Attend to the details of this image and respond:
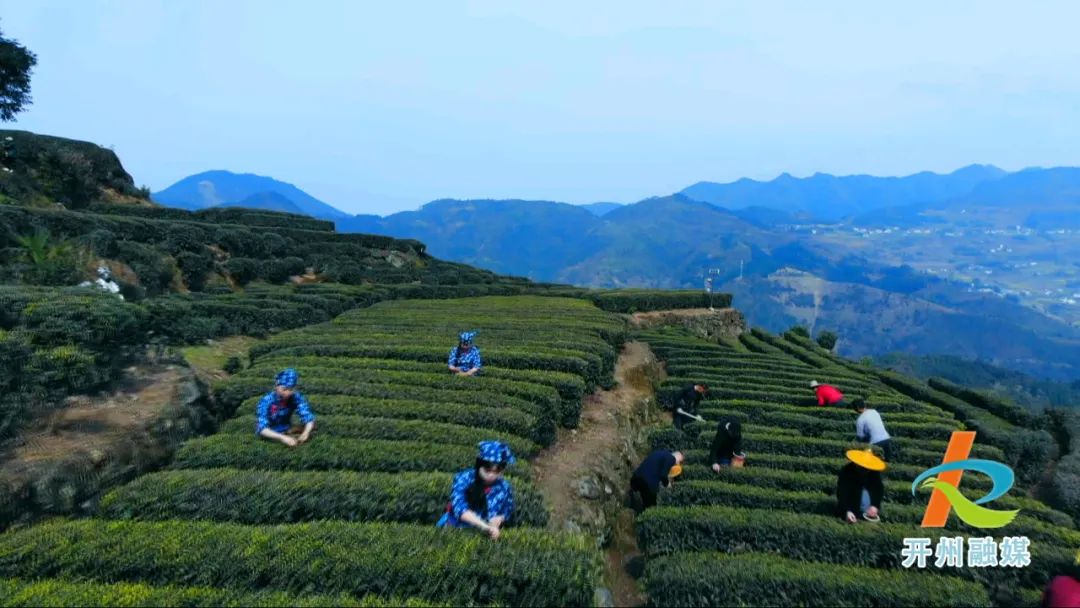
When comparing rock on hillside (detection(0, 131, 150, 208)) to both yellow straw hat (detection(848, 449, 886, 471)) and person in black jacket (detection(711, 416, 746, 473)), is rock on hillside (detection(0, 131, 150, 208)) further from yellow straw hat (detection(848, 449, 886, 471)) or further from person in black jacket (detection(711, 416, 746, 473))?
yellow straw hat (detection(848, 449, 886, 471))

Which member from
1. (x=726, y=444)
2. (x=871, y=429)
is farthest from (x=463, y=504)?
(x=871, y=429)

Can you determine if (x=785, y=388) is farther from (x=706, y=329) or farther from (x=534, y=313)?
(x=706, y=329)

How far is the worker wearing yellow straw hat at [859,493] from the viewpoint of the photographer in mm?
Result: 9406

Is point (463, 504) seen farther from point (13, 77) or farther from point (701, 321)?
point (13, 77)

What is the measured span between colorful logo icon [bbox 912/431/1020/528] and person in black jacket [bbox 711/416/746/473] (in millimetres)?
3567

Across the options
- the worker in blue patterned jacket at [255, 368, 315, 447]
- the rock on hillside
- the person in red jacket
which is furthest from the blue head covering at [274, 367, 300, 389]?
the rock on hillside

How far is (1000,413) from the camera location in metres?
23.2

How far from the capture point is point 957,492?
10.5 meters

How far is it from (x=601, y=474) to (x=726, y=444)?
10.1ft

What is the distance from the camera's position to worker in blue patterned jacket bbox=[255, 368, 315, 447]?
9.10 m

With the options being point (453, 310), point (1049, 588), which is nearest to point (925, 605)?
point (1049, 588)

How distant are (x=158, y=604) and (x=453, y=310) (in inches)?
821

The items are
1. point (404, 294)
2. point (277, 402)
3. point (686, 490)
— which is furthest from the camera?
point (404, 294)

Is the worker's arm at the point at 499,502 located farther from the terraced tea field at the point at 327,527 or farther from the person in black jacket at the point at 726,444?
the person in black jacket at the point at 726,444
